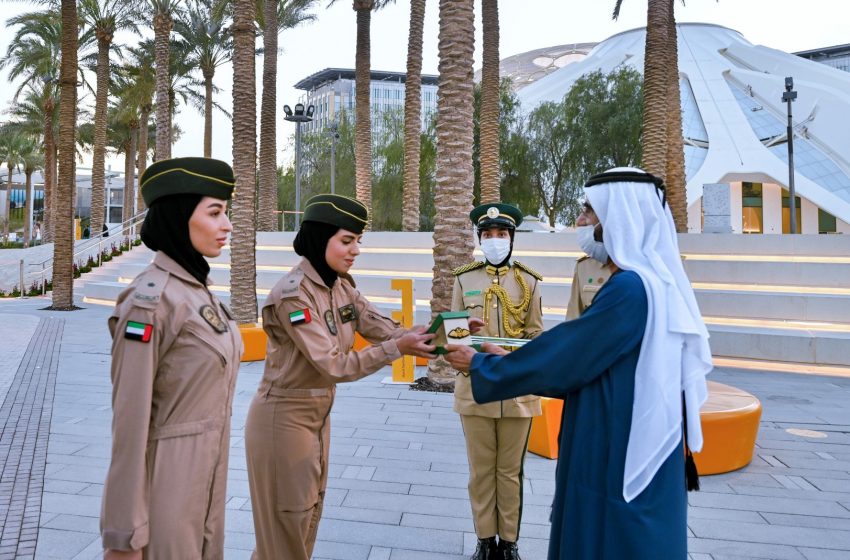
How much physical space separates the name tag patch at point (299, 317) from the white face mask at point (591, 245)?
1.26 meters

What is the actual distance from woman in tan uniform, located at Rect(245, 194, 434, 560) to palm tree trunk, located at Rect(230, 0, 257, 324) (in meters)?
8.42

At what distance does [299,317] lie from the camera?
2633mm

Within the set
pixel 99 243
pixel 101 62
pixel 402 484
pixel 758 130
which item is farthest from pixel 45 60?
pixel 758 130

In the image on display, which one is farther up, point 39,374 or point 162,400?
point 162,400

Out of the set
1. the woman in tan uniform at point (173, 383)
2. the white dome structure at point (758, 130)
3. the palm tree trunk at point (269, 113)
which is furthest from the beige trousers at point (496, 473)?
the white dome structure at point (758, 130)

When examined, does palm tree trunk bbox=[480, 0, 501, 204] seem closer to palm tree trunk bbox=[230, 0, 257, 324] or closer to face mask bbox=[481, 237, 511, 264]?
palm tree trunk bbox=[230, 0, 257, 324]

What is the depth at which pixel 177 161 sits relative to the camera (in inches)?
82.9

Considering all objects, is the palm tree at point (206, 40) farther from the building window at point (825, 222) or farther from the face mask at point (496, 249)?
the building window at point (825, 222)

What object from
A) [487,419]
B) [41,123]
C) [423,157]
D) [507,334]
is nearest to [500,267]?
[507,334]

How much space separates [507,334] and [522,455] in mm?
799

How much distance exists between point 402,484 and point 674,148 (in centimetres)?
1397

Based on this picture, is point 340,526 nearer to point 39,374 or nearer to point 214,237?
point 214,237

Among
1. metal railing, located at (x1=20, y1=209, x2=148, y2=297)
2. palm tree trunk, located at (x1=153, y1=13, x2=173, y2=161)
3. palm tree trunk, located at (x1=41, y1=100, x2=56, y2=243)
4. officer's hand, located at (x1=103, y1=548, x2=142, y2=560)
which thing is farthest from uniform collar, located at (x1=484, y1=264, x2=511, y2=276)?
palm tree trunk, located at (x1=41, y1=100, x2=56, y2=243)

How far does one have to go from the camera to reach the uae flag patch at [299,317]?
2631 millimetres
